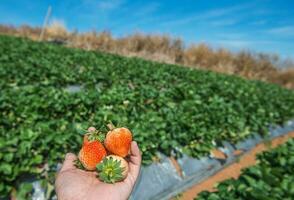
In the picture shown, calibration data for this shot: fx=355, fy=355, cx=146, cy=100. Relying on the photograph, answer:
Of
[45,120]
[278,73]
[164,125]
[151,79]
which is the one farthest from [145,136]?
[278,73]

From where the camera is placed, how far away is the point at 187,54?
71.4 feet

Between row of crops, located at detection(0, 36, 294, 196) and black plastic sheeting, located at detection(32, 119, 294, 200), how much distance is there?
0.15 metres

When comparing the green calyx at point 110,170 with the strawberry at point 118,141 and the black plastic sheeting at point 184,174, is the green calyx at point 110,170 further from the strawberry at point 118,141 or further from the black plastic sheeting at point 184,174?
the black plastic sheeting at point 184,174

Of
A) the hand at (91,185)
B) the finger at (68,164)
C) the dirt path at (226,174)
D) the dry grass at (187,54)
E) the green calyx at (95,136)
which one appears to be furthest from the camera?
the dry grass at (187,54)

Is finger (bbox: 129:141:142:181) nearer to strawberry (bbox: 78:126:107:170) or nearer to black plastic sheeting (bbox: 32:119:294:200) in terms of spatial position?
strawberry (bbox: 78:126:107:170)

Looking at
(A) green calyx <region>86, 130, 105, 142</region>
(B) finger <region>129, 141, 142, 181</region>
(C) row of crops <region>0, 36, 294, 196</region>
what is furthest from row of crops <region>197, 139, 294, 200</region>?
(A) green calyx <region>86, 130, 105, 142</region>

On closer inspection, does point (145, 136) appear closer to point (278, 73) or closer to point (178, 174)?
point (178, 174)

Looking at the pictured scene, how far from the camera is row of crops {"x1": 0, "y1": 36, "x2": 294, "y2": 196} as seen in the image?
392 cm

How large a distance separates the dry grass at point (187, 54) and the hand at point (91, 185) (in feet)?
58.0

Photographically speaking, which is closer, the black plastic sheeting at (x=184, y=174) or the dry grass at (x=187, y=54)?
the black plastic sheeting at (x=184, y=174)

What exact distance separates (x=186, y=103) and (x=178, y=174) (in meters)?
2.00

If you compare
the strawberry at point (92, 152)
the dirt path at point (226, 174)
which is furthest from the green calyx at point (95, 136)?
the dirt path at point (226, 174)

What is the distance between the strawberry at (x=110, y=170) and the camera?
1.73m

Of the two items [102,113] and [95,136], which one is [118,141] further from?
[102,113]
